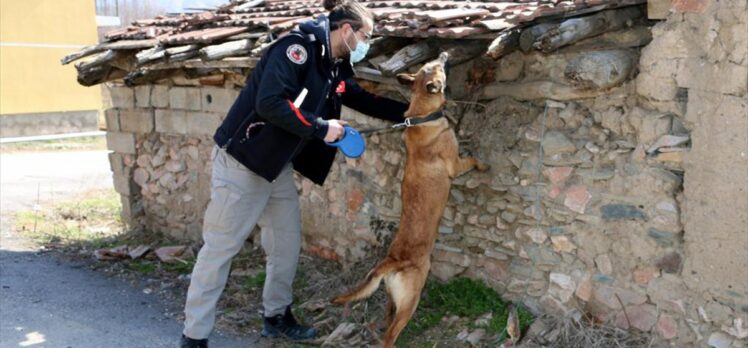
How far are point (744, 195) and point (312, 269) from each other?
3534 mm

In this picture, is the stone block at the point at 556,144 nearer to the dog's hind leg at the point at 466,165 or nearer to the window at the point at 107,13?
the dog's hind leg at the point at 466,165

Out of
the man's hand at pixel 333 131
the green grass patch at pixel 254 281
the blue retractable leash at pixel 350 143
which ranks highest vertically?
the man's hand at pixel 333 131

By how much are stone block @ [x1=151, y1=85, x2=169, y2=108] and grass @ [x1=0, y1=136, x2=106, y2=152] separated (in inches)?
411

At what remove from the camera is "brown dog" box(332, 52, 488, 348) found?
465 cm

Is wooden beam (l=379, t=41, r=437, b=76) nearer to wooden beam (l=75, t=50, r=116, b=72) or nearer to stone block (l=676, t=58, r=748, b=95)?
stone block (l=676, t=58, r=748, b=95)

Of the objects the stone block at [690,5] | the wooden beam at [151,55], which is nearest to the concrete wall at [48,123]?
the wooden beam at [151,55]

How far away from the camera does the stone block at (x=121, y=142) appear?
832cm

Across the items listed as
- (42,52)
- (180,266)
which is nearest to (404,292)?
(180,266)

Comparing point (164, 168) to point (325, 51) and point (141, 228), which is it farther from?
point (325, 51)

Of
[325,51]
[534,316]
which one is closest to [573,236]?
[534,316]

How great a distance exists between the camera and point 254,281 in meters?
6.43

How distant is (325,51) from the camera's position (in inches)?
183

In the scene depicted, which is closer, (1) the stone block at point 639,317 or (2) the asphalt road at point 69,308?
(1) the stone block at point 639,317

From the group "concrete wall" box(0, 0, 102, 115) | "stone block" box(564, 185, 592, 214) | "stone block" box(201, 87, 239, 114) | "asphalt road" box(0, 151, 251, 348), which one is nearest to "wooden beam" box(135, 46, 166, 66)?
"stone block" box(201, 87, 239, 114)
